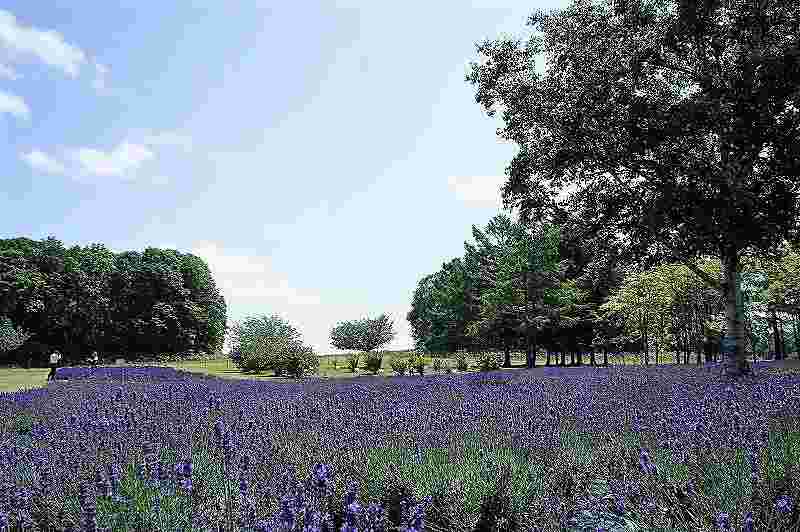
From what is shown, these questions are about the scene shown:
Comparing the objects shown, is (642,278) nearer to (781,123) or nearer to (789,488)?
(781,123)

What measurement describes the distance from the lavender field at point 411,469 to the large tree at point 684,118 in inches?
294

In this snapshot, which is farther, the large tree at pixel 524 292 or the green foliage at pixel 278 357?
the large tree at pixel 524 292

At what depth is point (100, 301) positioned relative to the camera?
5494 cm

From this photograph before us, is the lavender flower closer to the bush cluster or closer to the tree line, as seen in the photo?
the tree line

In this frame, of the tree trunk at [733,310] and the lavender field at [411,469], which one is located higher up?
the tree trunk at [733,310]

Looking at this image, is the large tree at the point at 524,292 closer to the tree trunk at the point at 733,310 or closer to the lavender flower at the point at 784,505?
the tree trunk at the point at 733,310

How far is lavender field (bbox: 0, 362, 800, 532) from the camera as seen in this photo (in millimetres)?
3127

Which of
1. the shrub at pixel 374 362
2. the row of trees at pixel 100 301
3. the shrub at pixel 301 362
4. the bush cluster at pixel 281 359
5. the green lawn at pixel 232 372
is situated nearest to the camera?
the green lawn at pixel 232 372

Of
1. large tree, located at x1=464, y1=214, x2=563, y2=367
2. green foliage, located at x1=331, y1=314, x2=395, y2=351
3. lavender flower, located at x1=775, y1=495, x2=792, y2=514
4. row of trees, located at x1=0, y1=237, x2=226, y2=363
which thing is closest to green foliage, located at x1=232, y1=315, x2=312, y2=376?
large tree, located at x1=464, y1=214, x2=563, y2=367

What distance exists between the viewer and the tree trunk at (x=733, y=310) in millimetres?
13148

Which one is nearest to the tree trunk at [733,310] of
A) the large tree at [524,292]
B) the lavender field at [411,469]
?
the lavender field at [411,469]

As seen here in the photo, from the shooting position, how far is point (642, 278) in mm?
28844

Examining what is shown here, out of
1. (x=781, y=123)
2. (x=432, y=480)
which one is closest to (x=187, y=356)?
(x=781, y=123)

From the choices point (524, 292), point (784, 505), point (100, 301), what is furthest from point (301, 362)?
point (100, 301)
